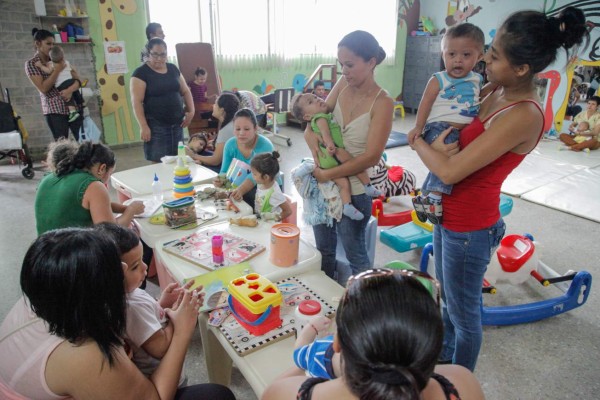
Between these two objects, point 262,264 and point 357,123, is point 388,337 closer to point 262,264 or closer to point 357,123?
point 262,264

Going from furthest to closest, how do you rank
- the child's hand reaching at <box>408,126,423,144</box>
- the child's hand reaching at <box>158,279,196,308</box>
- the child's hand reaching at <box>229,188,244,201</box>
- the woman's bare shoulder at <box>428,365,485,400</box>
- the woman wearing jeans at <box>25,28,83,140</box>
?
the woman wearing jeans at <box>25,28,83,140</box> < the child's hand reaching at <box>229,188,244,201</box> < the child's hand reaching at <box>408,126,423,144</box> < the child's hand reaching at <box>158,279,196,308</box> < the woman's bare shoulder at <box>428,365,485,400</box>

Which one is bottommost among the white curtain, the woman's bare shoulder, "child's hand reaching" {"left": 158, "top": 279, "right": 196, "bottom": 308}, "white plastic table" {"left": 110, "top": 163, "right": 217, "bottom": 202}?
"child's hand reaching" {"left": 158, "top": 279, "right": 196, "bottom": 308}

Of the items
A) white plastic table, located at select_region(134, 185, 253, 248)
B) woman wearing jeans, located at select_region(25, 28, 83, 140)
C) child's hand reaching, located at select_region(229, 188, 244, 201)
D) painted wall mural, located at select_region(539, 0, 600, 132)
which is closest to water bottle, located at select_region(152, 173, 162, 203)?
white plastic table, located at select_region(134, 185, 253, 248)

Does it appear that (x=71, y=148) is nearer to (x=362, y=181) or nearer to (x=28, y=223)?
(x=362, y=181)

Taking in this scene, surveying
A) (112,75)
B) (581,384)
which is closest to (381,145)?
(581,384)

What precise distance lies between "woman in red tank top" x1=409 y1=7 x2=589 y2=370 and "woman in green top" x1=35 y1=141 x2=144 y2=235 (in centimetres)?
131

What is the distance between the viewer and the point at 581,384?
1.90m

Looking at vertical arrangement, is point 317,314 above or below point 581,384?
above

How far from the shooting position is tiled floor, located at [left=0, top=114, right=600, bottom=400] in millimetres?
1898

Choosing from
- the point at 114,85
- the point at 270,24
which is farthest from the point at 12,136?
the point at 270,24

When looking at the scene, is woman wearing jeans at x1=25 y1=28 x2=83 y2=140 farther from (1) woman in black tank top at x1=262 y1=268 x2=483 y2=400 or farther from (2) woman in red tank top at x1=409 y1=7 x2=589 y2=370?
(1) woman in black tank top at x1=262 y1=268 x2=483 y2=400

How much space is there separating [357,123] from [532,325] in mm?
1566

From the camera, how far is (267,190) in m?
2.16

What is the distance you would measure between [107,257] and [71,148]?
1.05 meters
